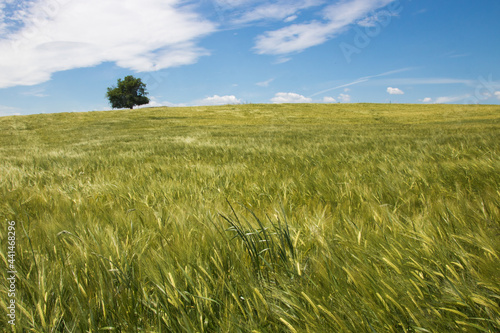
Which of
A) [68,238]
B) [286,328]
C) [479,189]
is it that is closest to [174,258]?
[286,328]

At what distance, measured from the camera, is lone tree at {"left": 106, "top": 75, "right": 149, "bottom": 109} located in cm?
6438

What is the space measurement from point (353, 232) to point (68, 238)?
1.40 meters

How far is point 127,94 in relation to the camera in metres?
64.6

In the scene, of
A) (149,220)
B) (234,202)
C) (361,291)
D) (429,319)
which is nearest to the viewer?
(429,319)

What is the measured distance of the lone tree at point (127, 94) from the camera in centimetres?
6438

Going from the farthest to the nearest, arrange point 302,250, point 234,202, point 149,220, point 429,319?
1. point 234,202
2. point 149,220
3. point 302,250
4. point 429,319

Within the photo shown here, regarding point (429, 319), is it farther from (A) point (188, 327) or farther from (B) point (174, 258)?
(B) point (174, 258)

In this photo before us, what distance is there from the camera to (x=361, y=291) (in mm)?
771

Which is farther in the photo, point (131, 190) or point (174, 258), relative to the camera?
point (131, 190)

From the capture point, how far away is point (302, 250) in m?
1.16

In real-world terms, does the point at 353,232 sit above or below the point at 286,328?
above

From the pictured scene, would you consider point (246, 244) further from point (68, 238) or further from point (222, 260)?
point (68, 238)

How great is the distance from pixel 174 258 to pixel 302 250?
0.57m

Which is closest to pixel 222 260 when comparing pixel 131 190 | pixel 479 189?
pixel 131 190
